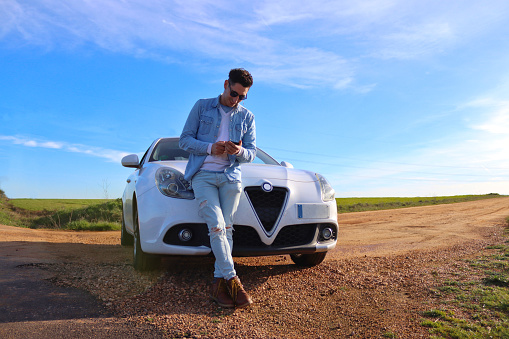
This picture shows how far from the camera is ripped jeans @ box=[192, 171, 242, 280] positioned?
342 centimetres

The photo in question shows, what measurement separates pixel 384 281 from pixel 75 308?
9.62 ft

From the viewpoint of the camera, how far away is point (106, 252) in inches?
242

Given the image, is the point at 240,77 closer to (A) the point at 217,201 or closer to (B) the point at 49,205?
(A) the point at 217,201

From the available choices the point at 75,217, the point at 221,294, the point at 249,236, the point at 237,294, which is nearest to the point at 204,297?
the point at 221,294

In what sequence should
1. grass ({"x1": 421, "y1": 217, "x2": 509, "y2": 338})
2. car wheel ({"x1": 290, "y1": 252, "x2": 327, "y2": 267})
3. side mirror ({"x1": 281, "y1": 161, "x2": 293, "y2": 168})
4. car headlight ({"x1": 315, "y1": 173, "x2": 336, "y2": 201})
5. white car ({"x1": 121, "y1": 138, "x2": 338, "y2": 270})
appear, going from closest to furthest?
grass ({"x1": 421, "y1": 217, "x2": 509, "y2": 338}), white car ({"x1": 121, "y1": 138, "x2": 338, "y2": 270}), car headlight ({"x1": 315, "y1": 173, "x2": 336, "y2": 201}), car wheel ({"x1": 290, "y1": 252, "x2": 327, "y2": 267}), side mirror ({"x1": 281, "y1": 161, "x2": 293, "y2": 168})

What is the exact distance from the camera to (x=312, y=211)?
413cm

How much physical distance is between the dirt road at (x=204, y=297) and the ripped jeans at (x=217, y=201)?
1.91 ft

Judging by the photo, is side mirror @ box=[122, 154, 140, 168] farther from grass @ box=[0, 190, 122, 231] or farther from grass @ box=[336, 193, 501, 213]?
grass @ box=[336, 193, 501, 213]

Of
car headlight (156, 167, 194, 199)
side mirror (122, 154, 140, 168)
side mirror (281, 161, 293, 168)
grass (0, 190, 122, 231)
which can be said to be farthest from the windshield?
grass (0, 190, 122, 231)

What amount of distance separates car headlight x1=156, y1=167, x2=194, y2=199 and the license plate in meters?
1.12

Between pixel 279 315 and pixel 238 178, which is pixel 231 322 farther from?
pixel 238 178

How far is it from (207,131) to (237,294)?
1.51m

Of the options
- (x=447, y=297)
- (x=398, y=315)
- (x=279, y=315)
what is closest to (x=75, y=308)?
(x=279, y=315)

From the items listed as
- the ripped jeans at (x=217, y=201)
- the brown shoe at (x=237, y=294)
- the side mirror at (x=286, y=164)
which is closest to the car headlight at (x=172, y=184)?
the ripped jeans at (x=217, y=201)
